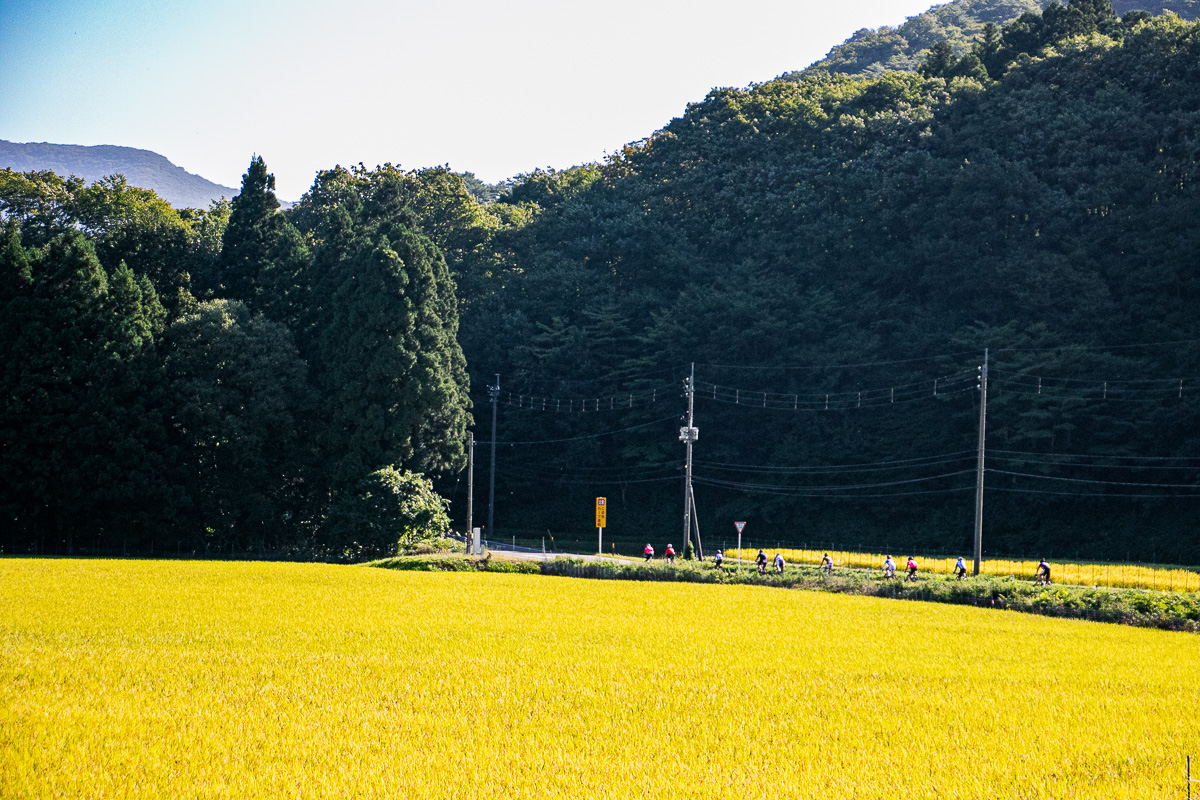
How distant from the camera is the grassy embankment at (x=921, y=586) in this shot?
1099 inches

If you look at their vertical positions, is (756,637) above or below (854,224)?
below

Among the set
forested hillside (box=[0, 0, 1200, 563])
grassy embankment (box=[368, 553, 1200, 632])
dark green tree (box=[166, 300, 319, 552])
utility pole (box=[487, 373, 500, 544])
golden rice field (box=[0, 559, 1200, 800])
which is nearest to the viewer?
golden rice field (box=[0, 559, 1200, 800])

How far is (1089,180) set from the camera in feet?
185

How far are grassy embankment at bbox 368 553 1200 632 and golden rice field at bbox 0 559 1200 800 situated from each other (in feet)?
6.55

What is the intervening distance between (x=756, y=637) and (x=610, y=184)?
56.7 metres

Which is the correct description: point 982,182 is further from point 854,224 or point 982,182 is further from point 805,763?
point 805,763

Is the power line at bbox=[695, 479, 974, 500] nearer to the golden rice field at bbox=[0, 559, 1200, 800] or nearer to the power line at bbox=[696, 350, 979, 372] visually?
the power line at bbox=[696, 350, 979, 372]

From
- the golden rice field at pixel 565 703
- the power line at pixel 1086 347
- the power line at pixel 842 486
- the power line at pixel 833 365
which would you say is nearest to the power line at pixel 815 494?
the power line at pixel 842 486

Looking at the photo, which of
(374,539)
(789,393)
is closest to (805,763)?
(374,539)

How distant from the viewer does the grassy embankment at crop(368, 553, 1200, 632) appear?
27906mm

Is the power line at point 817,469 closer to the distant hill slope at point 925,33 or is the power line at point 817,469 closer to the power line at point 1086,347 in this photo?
the power line at point 1086,347

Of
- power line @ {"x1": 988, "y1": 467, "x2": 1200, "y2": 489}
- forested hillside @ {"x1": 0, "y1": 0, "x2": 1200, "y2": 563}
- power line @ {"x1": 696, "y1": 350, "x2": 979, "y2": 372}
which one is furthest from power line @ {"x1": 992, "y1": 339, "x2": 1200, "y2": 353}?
power line @ {"x1": 988, "y1": 467, "x2": 1200, "y2": 489}

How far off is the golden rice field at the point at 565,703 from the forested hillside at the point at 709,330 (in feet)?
72.4

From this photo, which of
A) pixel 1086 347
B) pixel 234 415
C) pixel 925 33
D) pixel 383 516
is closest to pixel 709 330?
pixel 1086 347
